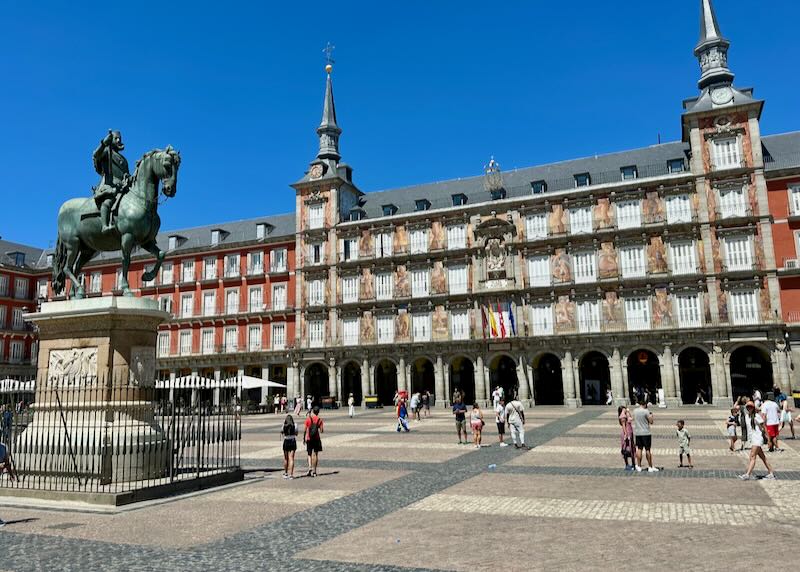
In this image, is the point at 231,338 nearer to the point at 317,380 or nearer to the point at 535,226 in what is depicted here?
the point at 317,380

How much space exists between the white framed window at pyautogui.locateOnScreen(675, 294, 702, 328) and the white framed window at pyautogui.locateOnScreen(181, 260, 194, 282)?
40361mm

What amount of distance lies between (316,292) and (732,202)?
31.0m

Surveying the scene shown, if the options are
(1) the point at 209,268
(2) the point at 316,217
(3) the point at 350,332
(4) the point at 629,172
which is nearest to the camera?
(4) the point at 629,172

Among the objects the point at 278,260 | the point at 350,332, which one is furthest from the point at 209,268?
the point at 350,332

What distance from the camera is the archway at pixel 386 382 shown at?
160 ft

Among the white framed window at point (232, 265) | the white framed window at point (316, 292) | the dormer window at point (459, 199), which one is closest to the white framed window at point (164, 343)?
the white framed window at point (232, 265)

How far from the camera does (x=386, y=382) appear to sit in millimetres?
49562

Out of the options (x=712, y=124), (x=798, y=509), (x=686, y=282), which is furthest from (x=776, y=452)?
(x=712, y=124)

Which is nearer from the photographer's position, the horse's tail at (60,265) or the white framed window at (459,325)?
the horse's tail at (60,265)

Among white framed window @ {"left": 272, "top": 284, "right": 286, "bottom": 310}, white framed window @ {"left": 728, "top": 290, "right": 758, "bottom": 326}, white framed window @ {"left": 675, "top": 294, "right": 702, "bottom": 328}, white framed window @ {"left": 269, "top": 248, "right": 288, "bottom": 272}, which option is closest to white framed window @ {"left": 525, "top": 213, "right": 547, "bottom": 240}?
white framed window @ {"left": 675, "top": 294, "right": 702, "bottom": 328}

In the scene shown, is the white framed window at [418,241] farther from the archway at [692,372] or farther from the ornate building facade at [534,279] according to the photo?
the archway at [692,372]

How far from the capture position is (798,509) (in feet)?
28.2

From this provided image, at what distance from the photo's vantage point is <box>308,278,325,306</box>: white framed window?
49094mm

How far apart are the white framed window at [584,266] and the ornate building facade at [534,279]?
11 centimetres
